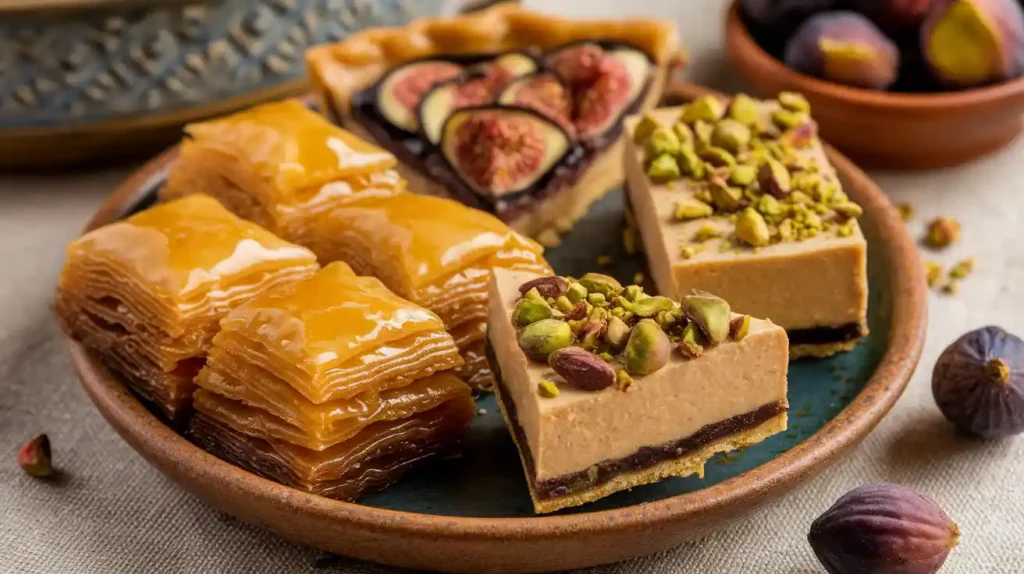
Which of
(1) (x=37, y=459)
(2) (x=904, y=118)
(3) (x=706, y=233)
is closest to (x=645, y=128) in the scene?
(3) (x=706, y=233)

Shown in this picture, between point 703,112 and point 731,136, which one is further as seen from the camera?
point 703,112

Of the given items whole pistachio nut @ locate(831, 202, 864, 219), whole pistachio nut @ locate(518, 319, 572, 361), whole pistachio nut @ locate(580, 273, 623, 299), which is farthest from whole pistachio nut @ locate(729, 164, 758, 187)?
whole pistachio nut @ locate(518, 319, 572, 361)

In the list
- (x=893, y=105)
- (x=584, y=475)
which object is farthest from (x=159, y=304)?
(x=893, y=105)

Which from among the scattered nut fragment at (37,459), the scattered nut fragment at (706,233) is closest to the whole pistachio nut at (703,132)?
the scattered nut fragment at (706,233)

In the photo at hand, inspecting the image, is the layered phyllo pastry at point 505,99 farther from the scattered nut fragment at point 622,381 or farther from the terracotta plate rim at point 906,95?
the scattered nut fragment at point 622,381

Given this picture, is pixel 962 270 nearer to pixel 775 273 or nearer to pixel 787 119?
pixel 787 119

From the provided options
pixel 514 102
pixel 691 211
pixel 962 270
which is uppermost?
pixel 691 211

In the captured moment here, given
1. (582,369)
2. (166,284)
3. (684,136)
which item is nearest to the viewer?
(582,369)
